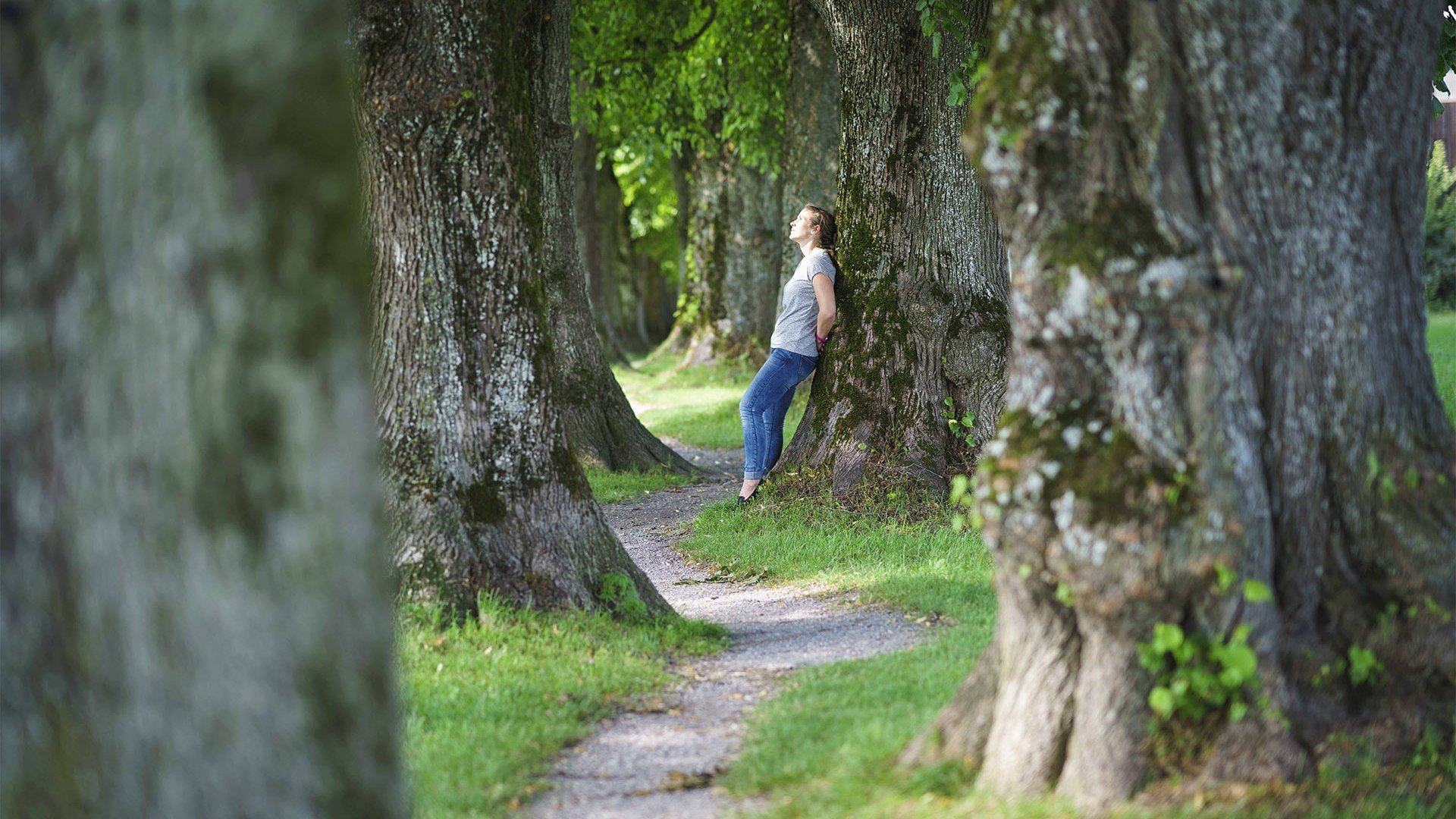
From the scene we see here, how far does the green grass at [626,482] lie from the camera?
37.3 feet

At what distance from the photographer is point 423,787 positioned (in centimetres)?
429

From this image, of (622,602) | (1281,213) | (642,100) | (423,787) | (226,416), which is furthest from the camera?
(642,100)

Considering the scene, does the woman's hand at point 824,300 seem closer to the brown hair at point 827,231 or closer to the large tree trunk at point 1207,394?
the brown hair at point 827,231

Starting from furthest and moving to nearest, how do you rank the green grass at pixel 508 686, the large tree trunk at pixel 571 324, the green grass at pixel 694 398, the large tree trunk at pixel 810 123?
the large tree trunk at pixel 810 123, the green grass at pixel 694 398, the large tree trunk at pixel 571 324, the green grass at pixel 508 686

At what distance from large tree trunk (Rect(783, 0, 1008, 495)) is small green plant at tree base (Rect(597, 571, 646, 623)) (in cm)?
294

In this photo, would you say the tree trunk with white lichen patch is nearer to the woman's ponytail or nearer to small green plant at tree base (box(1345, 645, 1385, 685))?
the woman's ponytail

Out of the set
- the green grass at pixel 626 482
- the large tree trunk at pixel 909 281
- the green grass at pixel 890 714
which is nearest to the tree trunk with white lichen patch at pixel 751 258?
the green grass at pixel 626 482

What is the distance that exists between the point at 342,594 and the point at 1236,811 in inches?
97.6

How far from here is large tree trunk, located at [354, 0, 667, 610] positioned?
634cm

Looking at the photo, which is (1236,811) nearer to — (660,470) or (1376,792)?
(1376,792)

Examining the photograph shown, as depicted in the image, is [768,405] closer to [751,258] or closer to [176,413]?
[176,413]

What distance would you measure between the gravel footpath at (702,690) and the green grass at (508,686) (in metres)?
0.13

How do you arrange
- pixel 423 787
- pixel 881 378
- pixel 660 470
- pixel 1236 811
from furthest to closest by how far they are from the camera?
pixel 660 470, pixel 881 378, pixel 423 787, pixel 1236 811

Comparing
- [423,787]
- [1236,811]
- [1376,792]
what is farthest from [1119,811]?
[423,787]
